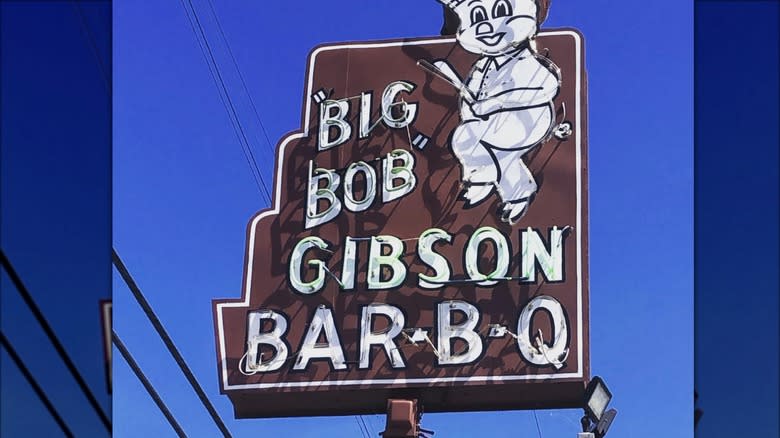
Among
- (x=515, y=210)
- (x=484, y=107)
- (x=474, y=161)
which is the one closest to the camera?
(x=515, y=210)

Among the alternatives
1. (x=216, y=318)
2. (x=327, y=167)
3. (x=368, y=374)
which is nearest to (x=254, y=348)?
(x=216, y=318)

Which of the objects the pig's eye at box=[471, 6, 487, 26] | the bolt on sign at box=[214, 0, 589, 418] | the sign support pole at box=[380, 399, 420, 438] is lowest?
the sign support pole at box=[380, 399, 420, 438]

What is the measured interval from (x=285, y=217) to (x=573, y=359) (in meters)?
4.04

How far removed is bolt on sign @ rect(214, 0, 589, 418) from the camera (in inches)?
481

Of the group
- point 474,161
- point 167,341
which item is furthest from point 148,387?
point 474,161

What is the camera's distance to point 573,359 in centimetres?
1194
